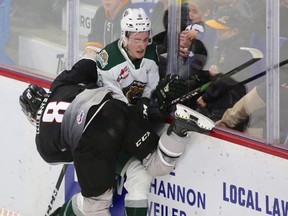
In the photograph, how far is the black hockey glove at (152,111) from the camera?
4.19 metres

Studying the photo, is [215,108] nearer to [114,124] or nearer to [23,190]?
[114,124]

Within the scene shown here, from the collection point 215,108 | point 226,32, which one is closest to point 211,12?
point 226,32

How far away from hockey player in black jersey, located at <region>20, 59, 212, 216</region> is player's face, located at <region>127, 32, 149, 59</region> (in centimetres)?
21

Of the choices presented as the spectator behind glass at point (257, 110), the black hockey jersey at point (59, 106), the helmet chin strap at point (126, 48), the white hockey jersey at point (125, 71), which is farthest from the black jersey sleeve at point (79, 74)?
the spectator behind glass at point (257, 110)

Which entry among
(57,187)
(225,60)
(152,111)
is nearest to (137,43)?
(152,111)

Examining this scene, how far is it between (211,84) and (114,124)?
441 millimetres

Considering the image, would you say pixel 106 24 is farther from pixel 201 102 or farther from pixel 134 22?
pixel 201 102

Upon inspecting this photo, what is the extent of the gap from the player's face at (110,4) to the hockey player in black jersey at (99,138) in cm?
38

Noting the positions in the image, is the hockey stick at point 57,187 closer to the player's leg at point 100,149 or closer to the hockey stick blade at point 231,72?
the player's leg at point 100,149

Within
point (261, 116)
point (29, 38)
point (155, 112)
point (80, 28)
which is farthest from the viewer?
point (29, 38)

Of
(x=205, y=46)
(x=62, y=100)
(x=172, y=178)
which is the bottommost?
(x=172, y=178)

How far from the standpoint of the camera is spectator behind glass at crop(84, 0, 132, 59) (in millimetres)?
4449

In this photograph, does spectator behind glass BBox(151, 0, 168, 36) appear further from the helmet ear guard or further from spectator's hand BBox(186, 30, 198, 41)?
the helmet ear guard

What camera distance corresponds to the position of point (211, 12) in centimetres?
405
